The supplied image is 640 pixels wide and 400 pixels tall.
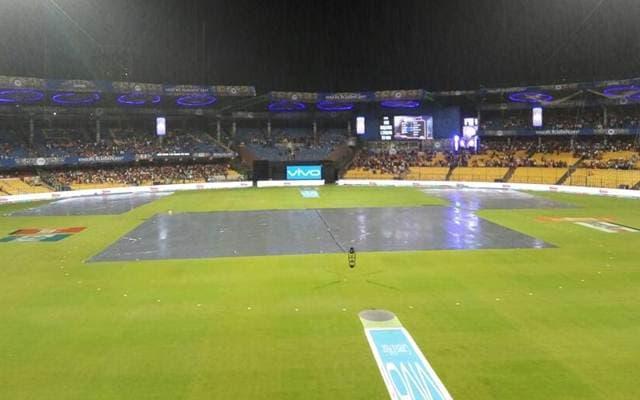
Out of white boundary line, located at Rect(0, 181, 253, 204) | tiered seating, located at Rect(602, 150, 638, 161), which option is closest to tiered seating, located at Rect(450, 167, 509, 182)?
tiered seating, located at Rect(602, 150, 638, 161)

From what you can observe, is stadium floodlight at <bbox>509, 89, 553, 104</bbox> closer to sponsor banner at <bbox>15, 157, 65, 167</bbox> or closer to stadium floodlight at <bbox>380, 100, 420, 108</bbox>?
stadium floodlight at <bbox>380, 100, 420, 108</bbox>

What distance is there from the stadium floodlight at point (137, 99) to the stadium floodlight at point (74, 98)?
11.2 ft

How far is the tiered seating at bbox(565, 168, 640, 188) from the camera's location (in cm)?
5512

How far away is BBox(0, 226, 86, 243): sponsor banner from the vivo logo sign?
4389 centimetres

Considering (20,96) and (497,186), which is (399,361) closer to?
(497,186)

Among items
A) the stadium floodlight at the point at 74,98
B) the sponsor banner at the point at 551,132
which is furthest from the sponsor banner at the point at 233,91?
the sponsor banner at the point at 551,132

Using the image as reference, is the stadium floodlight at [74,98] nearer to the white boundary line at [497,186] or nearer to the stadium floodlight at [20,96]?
the stadium floodlight at [20,96]

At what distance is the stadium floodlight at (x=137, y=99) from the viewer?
Answer: 64.9 meters

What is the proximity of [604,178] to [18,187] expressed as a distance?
71592mm

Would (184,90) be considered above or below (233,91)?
below

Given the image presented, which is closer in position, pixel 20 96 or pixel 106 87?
pixel 20 96

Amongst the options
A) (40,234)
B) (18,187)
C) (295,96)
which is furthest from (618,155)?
(18,187)

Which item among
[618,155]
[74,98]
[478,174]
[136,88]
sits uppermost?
[136,88]

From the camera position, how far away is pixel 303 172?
244ft
